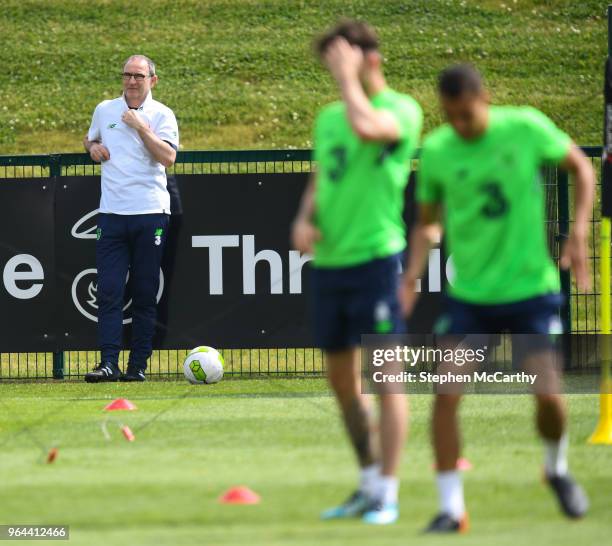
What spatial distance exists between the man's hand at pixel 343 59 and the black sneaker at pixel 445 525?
6.28 ft

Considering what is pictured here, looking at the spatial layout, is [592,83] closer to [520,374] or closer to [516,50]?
[516,50]

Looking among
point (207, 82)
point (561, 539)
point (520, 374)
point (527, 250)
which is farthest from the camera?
point (207, 82)

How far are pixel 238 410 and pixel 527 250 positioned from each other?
5.13 metres

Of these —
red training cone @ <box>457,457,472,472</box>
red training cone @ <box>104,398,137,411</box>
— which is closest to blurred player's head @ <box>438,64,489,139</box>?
red training cone @ <box>457,457,472,472</box>

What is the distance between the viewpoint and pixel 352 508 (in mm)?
6449

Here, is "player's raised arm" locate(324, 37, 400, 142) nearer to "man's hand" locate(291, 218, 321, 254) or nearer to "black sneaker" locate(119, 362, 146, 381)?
"man's hand" locate(291, 218, 321, 254)

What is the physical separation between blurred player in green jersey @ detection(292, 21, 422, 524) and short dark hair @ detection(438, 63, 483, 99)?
29 cm

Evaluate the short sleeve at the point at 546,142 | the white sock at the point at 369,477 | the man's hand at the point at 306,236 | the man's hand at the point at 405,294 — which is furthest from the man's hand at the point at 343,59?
the white sock at the point at 369,477

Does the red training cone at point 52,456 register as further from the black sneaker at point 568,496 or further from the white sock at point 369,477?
the black sneaker at point 568,496

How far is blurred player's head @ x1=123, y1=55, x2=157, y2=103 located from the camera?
43.0 feet

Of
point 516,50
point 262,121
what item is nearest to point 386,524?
point 262,121

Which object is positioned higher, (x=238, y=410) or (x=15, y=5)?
(x=15, y=5)

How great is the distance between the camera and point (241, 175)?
13.8 meters

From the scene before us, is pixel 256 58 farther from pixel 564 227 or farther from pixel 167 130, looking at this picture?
pixel 167 130
